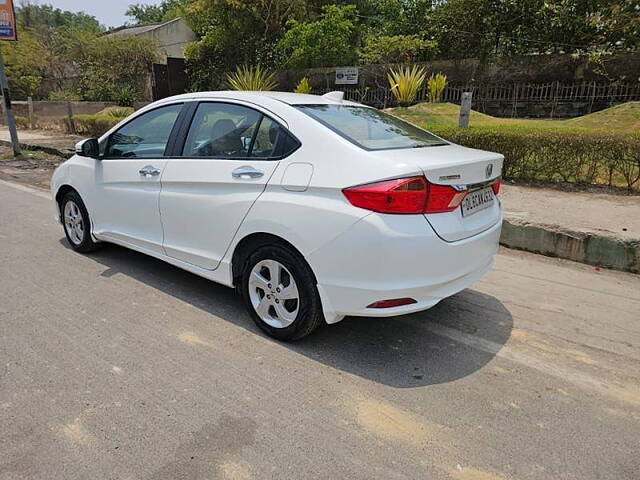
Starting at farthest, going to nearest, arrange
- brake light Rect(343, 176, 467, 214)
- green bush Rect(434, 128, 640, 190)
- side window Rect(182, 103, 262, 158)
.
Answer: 1. green bush Rect(434, 128, 640, 190)
2. side window Rect(182, 103, 262, 158)
3. brake light Rect(343, 176, 467, 214)

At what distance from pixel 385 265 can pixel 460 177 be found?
75cm

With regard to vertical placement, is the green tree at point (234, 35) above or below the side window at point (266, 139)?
above

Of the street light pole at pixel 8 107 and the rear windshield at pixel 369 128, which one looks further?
the street light pole at pixel 8 107

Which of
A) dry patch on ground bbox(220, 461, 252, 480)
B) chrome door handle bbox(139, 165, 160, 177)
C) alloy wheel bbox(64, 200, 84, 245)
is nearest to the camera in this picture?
dry patch on ground bbox(220, 461, 252, 480)

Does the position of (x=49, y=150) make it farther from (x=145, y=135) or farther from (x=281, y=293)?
(x=281, y=293)

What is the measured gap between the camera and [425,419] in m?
2.54

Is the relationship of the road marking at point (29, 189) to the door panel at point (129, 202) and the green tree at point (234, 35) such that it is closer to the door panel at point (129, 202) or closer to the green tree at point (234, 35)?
the door panel at point (129, 202)

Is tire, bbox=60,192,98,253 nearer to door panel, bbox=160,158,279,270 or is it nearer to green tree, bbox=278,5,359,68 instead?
door panel, bbox=160,158,279,270

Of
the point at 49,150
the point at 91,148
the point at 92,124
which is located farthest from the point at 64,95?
the point at 91,148

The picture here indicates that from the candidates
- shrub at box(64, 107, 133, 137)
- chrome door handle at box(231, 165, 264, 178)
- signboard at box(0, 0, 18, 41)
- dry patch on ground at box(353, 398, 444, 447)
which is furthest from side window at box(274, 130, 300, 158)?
shrub at box(64, 107, 133, 137)

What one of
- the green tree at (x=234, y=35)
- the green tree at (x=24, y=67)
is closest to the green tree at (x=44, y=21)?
the green tree at (x=24, y=67)

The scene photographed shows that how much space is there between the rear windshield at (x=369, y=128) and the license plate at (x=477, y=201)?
51 centimetres

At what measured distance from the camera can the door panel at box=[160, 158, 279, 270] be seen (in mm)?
3277

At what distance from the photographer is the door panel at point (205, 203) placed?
328cm
